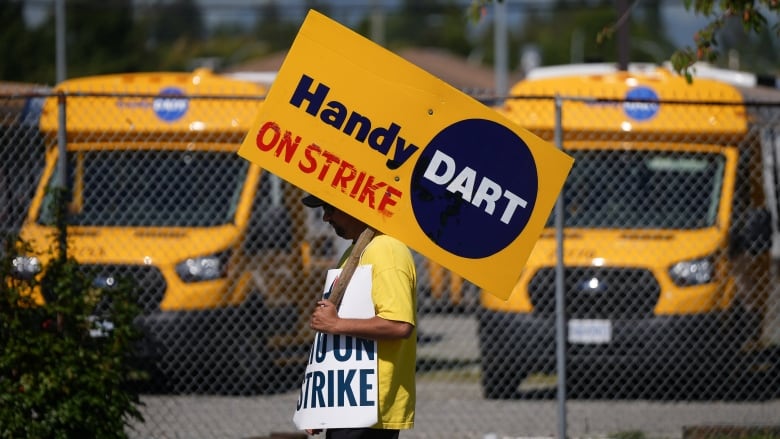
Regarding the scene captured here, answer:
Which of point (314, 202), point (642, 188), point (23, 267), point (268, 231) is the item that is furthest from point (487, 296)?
point (314, 202)

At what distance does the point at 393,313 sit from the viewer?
5043mm

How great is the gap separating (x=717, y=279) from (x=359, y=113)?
549 centimetres

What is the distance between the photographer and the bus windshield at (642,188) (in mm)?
10195

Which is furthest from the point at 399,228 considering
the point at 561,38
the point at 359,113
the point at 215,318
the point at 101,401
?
the point at 561,38

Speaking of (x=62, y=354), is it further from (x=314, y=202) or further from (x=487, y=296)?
(x=487, y=296)

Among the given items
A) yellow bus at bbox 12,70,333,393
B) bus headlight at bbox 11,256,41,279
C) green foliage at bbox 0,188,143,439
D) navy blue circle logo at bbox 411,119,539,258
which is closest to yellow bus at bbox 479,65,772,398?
yellow bus at bbox 12,70,333,393

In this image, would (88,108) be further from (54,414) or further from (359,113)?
(359,113)

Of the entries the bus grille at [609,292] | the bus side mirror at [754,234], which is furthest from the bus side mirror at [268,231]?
the bus side mirror at [754,234]

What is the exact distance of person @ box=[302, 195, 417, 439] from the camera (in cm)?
505

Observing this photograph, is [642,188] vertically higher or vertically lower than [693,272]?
higher

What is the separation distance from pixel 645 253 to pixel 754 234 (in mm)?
824

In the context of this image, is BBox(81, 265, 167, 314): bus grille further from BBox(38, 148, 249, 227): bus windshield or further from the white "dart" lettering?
the white "dart" lettering

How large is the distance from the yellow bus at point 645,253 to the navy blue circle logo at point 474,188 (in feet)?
14.7

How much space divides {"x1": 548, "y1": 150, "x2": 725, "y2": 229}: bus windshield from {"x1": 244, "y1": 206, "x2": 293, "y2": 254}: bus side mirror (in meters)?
2.13
